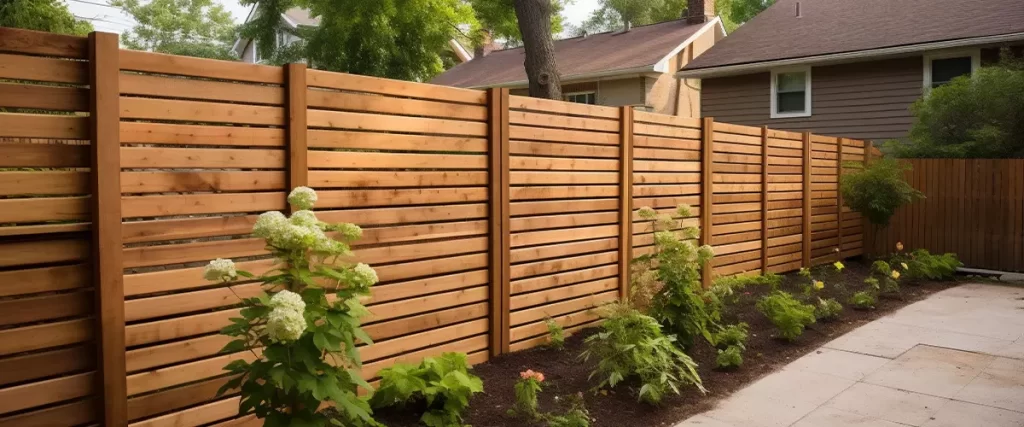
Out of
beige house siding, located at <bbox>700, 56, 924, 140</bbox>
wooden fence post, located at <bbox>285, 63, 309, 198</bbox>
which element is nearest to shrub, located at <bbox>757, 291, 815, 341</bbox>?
wooden fence post, located at <bbox>285, 63, 309, 198</bbox>

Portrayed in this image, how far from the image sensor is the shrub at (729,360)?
18.9ft

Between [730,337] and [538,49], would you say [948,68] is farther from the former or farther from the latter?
[730,337]

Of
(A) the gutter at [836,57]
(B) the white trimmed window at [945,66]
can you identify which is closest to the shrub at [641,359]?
(A) the gutter at [836,57]

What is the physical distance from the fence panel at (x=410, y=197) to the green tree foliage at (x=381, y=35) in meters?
18.4

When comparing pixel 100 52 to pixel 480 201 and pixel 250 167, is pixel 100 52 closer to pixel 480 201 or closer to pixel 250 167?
pixel 250 167

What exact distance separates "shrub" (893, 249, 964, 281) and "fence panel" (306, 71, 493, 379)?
7141mm

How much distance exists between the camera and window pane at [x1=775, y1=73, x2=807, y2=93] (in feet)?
60.2

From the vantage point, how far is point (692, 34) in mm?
22391

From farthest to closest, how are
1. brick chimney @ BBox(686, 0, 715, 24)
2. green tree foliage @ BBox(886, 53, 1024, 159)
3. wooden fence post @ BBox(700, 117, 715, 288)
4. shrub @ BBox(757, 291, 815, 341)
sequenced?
1. brick chimney @ BBox(686, 0, 715, 24)
2. green tree foliage @ BBox(886, 53, 1024, 159)
3. wooden fence post @ BBox(700, 117, 715, 288)
4. shrub @ BBox(757, 291, 815, 341)

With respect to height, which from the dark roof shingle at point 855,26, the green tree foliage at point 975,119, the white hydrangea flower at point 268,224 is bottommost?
the white hydrangea flower at point 268,224

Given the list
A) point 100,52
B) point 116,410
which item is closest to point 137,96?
point 100,52

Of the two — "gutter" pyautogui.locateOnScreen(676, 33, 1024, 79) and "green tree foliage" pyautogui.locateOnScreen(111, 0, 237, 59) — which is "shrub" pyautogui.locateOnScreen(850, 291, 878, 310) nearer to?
"gutter" pyautogui.locateOnScreen(676, 33, 1024, 79)

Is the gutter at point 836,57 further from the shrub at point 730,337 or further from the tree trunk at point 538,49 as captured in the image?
the shrub at point 730,337

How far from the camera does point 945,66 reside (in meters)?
16.1
